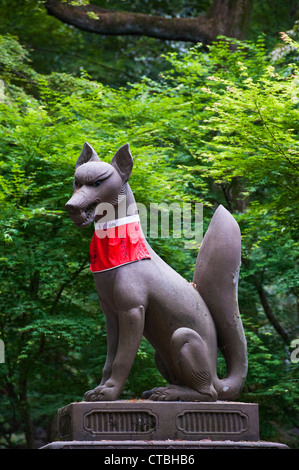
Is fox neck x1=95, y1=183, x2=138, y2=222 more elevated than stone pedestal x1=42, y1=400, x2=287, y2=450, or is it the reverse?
fox neck x1=95, y1=183, x2=138, y2=222

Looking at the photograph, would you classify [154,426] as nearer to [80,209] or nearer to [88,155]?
[80,209]

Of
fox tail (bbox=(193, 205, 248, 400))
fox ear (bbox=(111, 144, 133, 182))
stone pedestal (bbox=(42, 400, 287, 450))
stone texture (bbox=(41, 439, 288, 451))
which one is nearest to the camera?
stone texture (bbox=(41, 439, 288, 451))

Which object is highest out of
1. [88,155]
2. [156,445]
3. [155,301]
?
[88,155]

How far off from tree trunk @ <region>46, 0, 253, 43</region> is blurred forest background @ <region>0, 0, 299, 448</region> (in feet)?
0.13

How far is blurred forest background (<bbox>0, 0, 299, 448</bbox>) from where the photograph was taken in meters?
12.1

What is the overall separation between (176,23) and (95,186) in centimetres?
1332

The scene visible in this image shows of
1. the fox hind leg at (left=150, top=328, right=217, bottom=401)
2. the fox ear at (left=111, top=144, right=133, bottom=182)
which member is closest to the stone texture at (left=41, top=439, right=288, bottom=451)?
the fox hind leg at (left=150, top=328, right=217, bottom=401)

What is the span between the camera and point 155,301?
5957 millimetres

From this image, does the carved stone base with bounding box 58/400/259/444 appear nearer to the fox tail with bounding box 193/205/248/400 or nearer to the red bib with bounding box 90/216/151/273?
the fox tail with bounding box 193/205/248/400

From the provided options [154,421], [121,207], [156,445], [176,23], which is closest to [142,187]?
[121,207]

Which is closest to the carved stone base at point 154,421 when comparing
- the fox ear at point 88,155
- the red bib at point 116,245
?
the red bib at point 116,245
